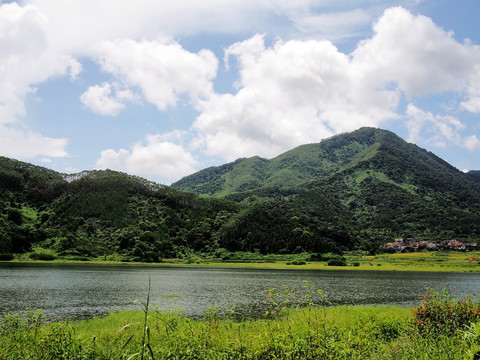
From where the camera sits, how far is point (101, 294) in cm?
4750

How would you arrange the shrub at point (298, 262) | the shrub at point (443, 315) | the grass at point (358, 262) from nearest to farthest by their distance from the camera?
the shrub at point (443, 315) < the grass at point (358, 262) < the shrub at point (298, 262)

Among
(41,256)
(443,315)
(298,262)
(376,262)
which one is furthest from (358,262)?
(443,315)

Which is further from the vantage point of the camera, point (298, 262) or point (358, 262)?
point (298, 262)

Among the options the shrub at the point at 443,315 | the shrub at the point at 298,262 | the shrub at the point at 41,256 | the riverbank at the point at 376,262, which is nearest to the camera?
the shrub at the point at 443,315

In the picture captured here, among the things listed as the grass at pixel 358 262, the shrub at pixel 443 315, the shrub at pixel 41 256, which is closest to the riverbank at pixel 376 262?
the grass at pixel 358 262

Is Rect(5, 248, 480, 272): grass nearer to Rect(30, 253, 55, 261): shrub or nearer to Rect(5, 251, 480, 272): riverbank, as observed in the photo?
Rect(5, 251, 480, 272): riverbank

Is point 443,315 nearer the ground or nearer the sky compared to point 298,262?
nearer the sky

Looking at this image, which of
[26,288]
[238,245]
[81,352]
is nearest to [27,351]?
[81,352]

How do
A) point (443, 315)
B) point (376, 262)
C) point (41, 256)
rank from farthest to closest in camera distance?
1. point (376, 262)
2. point (41, 256)
3. point (443, 315)

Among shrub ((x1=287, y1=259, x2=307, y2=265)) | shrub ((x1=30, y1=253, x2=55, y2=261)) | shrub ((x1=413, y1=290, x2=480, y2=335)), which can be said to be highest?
shrub ((x1=413, y1=290, x2=480, y2=335))

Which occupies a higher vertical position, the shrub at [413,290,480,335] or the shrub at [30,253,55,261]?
the shrub at [413,290,480,335]

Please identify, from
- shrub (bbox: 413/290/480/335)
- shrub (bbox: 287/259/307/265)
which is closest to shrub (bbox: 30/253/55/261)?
shrub (bbox: 287/259/307/265)

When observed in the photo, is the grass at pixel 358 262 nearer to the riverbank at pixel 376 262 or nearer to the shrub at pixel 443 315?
the riverbank at pixel 376 262

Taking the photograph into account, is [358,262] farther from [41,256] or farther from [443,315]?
[443,315]
